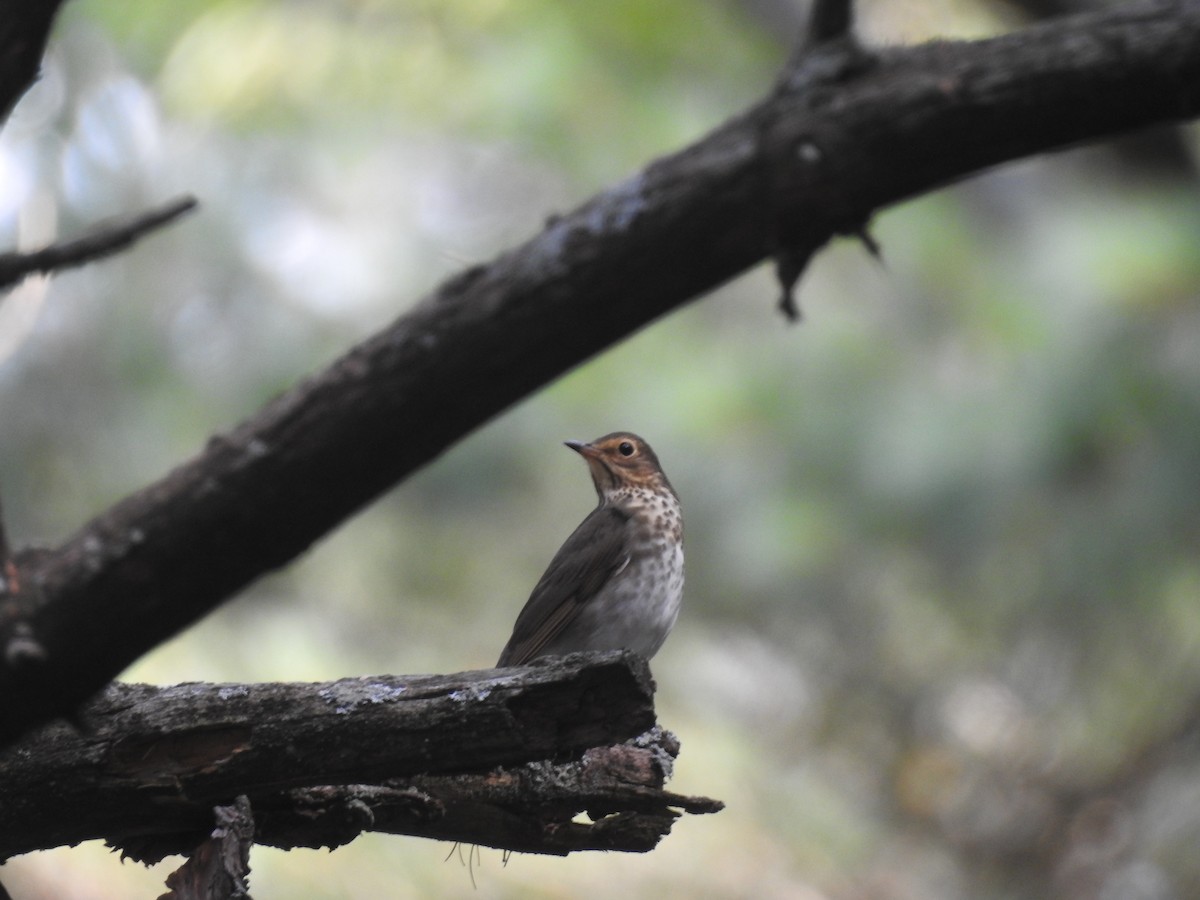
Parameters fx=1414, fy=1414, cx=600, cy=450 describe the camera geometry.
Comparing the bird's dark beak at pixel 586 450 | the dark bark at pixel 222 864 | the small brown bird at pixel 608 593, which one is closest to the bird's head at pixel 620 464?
the bird's dark beak at pixel 586 450

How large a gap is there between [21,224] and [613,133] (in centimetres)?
280

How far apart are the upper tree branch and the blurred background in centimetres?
350

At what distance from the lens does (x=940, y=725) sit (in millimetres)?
6938

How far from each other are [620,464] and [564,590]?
770 mm

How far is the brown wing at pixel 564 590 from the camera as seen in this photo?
3.51 meters

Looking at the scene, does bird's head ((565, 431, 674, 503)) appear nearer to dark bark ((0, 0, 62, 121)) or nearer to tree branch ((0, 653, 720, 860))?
tree branch ((0, 653, 720, 860))

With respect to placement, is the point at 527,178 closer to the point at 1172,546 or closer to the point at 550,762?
the point at 1172,546

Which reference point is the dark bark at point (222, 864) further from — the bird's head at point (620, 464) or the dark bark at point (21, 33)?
the bird's head at point (620, 464)

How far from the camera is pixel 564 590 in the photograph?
11.6ft

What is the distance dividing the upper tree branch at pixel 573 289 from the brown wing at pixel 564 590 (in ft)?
4.74

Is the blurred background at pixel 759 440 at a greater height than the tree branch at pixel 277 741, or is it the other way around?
the blurred background at pixel 759 440

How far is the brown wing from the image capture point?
3.51 m

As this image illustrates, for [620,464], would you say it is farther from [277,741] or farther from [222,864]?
[222,864]

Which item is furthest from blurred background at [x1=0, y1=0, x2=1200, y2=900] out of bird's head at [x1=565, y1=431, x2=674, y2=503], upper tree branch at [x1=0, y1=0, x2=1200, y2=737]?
upper tree branch at [x1=0, y1=0, x2=1200, y2=737]
